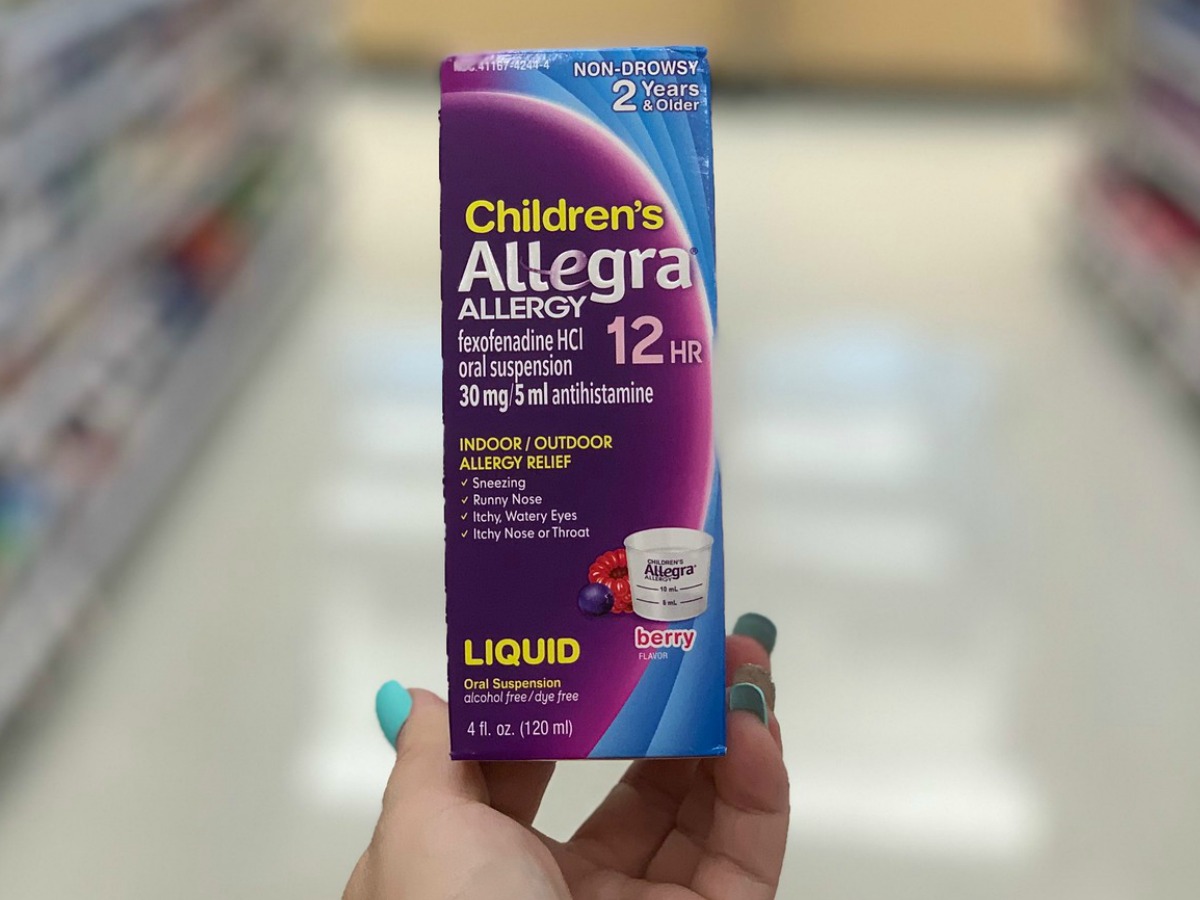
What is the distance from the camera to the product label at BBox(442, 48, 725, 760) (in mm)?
896

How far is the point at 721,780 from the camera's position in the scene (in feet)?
3.14

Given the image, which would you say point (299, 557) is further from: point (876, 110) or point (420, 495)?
point (876, 110)

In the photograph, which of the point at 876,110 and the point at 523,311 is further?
the point at 876,110

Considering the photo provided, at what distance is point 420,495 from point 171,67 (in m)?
1.10

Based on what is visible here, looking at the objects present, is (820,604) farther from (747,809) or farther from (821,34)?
(821,34)

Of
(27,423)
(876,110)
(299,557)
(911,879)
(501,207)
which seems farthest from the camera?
(876,110)

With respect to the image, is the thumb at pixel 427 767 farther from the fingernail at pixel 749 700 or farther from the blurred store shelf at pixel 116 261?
the blurred store shelf at pixel 116 261

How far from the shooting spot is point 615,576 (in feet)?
2.99

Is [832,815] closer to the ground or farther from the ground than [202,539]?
closer to the ground

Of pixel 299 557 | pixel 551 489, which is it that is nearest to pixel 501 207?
pixel 551 489

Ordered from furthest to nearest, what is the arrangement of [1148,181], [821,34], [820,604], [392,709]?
[821,34]
[1148,181]
[820,604]
[392,709]

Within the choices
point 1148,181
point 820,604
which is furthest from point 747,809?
point 1148,181

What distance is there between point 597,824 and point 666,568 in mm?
314

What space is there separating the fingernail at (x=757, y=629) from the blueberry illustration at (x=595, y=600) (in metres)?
0.23
